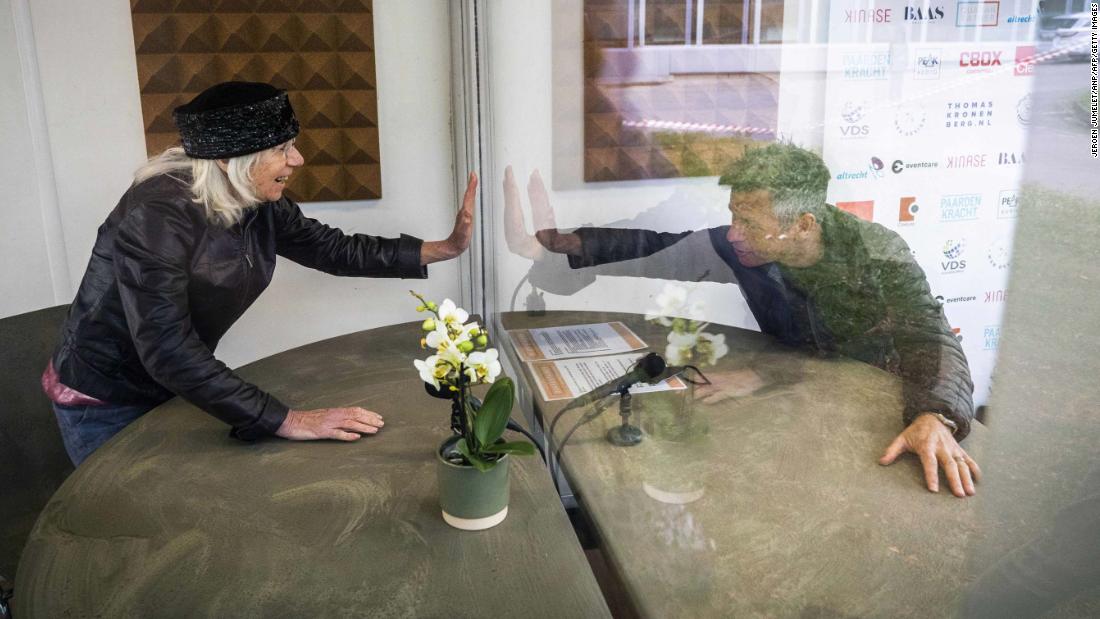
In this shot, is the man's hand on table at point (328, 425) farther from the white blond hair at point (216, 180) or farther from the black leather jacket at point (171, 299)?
the white blond hair at point (216, 180)

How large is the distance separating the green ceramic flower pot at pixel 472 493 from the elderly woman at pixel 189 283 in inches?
19.0

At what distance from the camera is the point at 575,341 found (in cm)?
220

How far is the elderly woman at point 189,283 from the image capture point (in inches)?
73.4

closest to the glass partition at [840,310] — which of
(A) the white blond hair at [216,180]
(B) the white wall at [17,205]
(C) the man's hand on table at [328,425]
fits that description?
(C) the man's hand on table at [328,425]

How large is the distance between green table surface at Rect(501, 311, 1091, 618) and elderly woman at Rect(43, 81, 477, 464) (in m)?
0.77

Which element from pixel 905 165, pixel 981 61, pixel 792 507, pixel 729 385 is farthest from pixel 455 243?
pixel 981 61

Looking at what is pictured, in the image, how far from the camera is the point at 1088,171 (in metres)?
0.56

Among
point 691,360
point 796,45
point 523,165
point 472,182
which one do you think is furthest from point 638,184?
point 472,182

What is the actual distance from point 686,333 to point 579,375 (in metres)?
0.55

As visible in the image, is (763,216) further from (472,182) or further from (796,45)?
(472,182)

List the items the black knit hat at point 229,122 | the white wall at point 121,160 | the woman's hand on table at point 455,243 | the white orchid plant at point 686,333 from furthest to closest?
the white wall at point 121,160
the woman's hand on table at point 455,243
the black knit hat at point 229,122
the white orchid plant at point 686,333

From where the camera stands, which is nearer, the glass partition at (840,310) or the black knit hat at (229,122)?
the glass partition at (840,310)

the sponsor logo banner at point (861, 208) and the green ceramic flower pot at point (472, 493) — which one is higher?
the sponsor logo banner at point (861, 208)

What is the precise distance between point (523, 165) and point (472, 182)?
220mm
